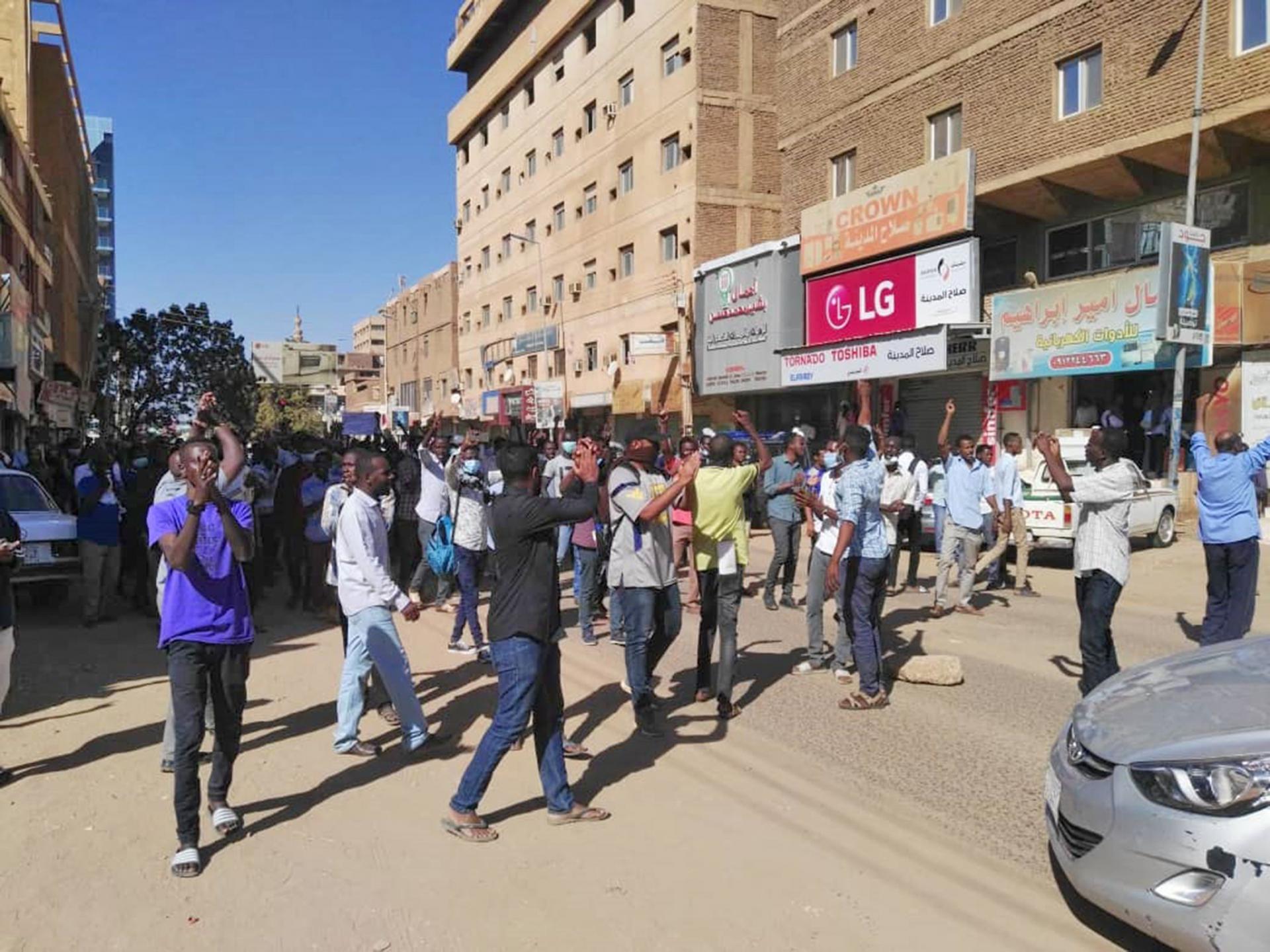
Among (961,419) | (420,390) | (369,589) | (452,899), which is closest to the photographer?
(452,899)

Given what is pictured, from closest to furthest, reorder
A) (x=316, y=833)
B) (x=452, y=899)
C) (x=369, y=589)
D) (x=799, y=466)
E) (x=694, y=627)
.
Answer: (x=452, y=899) → (x=316, y=833) → (x=369, y=589) → (x=694, y=627) → (x=799, y=466)

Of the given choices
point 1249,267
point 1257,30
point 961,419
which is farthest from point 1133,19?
point 961,419

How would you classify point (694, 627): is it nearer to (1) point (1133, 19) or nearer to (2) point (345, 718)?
(2) point (345, 718)

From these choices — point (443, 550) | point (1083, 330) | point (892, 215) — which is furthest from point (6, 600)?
point (892, 215)

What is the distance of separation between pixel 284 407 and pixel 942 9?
158 ft

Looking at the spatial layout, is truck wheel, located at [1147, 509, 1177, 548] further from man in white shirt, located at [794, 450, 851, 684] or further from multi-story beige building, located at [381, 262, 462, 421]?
multi-story beige building, located at [381, 262, 462, 421]

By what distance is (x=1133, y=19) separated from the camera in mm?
15977

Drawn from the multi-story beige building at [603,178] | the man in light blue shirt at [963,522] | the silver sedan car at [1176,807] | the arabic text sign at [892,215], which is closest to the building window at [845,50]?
the arabic text sign at [892,215]

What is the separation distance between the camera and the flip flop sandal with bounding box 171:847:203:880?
151 inches

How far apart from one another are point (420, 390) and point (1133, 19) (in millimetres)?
47710

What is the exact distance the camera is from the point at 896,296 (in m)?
20.8

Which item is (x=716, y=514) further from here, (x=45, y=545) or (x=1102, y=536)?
(x=45, y=545)

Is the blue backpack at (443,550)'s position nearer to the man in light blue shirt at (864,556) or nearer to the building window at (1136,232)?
the man in light blue shirt at (864,556)

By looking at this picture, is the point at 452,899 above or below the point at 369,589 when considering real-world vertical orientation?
below
